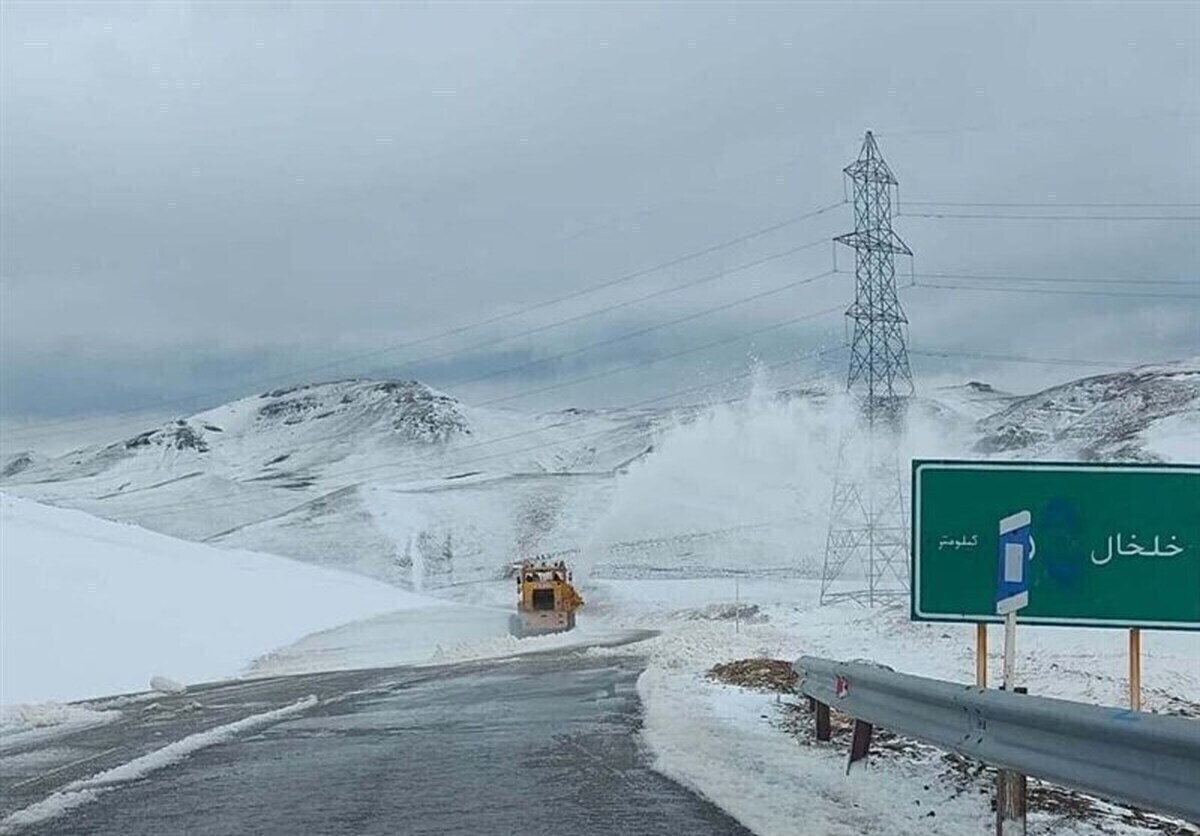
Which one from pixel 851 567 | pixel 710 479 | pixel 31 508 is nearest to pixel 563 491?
pixel 710 479

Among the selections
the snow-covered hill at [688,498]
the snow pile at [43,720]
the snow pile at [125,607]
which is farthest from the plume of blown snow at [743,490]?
the snow pile at [43,720]

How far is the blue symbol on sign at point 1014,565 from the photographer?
25.4 feet

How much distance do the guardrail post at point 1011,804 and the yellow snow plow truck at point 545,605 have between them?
130 feet

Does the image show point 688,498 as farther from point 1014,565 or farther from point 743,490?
point 1014,565

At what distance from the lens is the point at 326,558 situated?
91.2m

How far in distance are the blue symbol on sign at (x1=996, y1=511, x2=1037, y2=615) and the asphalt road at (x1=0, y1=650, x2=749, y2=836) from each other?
197cm

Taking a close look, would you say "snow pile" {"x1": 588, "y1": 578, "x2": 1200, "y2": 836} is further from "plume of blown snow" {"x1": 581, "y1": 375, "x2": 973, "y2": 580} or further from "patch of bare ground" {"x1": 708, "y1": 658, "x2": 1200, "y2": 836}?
"plume of blown snow" {"x1": 581, "y1": 375, "x2": 973, "y2": 580}

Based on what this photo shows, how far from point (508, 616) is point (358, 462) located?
139843 mm

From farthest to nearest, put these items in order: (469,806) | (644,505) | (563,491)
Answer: (563,491) → (644,505) → (469,806)

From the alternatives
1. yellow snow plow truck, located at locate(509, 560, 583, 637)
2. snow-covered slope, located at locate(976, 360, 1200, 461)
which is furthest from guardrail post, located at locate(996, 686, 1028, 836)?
snow-covered slope, located at locate(976, 360, 1200, 461)

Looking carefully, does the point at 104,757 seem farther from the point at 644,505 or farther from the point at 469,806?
the point at 644,505

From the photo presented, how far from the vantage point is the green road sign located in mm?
8469

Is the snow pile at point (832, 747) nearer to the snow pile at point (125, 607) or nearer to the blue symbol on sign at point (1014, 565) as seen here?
the blue symbol on sign at point (1014, 565)

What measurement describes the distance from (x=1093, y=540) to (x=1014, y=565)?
1.00 metres
